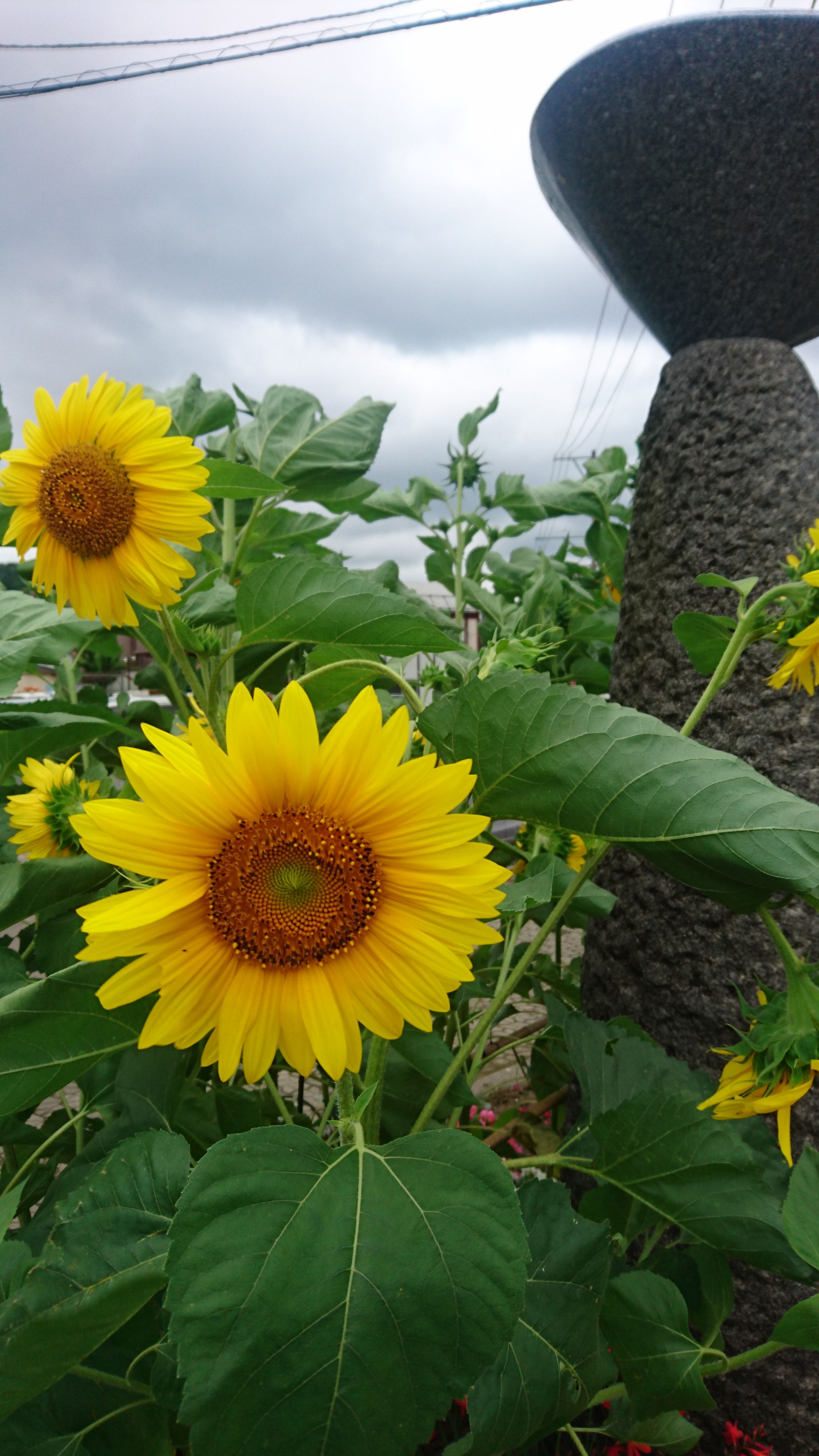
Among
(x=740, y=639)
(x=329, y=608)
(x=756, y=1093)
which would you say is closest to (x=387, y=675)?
(x=329, y=608)

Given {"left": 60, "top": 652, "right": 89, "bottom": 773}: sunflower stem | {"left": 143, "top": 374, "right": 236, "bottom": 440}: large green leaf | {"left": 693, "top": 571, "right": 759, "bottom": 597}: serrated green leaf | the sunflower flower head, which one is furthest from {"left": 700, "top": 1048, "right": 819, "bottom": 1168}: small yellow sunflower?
{"left": 143, "top": 374, "right": 236, "bottom": 440}: large green leaf

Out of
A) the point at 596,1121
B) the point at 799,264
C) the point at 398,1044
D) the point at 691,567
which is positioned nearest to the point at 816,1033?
the point at 596,1121

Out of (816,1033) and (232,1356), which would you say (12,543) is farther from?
(816,1033)

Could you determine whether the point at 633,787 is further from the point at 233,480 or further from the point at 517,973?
the point at 233,480

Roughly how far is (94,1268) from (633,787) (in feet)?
1.43

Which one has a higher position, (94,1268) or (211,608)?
(211,608)

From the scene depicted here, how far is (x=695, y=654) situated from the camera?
2.68 feet

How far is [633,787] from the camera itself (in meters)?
0.50

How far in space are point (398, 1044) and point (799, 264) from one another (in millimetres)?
1091

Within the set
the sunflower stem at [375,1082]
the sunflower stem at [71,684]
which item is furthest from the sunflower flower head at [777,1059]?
the sunflower stem at [71,684]

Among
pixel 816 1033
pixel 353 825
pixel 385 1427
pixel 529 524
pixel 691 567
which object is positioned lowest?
pixel 385 1427

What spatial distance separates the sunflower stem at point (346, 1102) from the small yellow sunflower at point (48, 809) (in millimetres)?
355

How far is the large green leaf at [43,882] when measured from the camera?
688 millimetres

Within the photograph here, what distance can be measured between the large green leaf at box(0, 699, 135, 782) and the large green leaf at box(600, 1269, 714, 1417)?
615mm
